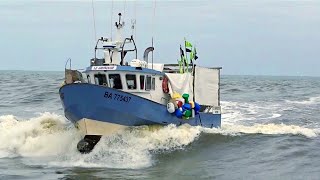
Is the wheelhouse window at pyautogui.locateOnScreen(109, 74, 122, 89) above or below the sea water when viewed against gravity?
above

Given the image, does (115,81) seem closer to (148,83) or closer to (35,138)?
(148,83)

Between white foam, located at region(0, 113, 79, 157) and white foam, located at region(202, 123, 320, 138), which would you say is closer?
white foam, located at region(0, 113, 79, 157)

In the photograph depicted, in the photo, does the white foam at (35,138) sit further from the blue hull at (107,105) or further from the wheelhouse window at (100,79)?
the wheelhouse window at (100,79)

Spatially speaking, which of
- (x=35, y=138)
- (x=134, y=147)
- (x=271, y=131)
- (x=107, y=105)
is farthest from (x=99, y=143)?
(x=271, y=131)

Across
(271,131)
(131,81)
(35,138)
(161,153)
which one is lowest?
(271,131)

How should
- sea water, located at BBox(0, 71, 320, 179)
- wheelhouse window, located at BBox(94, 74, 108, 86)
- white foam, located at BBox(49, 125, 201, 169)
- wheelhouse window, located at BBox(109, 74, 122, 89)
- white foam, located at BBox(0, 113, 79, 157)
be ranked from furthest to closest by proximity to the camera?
white foam, located at BBox(0, 113, 79, 157) → wheelhouse window, located at BBox(94, 74, 108, 86) → wheelhouse window, located at BBox(109, 74, 122, 89) → white foam, located at BBox(49, 125, 201, 169) → sea water, located at BBox(0, 71, 320, 179)

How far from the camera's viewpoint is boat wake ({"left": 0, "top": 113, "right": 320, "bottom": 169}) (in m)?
16.4

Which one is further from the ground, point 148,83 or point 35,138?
point 148,83

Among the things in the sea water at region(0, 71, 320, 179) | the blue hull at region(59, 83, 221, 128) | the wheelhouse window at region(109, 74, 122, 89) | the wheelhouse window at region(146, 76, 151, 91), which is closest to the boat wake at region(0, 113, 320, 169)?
the sea water at region(0, 71, 320, 179)

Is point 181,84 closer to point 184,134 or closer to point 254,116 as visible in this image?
point 184,134

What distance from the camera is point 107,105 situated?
1703cm

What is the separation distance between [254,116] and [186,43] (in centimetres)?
1165

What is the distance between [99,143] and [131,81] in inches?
96.7

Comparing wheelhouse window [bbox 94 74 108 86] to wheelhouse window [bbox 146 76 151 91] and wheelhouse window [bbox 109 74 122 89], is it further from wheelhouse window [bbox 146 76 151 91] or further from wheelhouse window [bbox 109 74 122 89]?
wheelhouse window [bbox 146 76 151 91]
